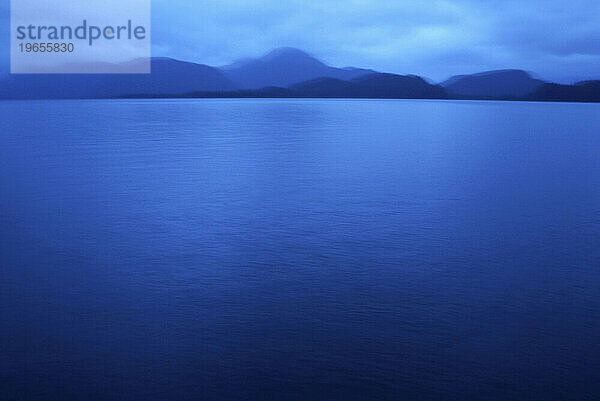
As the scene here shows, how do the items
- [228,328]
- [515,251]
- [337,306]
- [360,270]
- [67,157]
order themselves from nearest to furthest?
[228,328]
[337,306]
[360,270]
[515,251]
[67,157]

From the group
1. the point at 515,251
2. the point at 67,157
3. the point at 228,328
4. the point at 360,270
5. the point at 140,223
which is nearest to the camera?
the point at 228,328

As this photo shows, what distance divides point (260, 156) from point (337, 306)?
29.1 metres

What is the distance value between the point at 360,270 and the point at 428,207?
9138 millimetres

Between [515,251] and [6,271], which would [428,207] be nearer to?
[515,251]

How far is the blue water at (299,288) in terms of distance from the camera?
1206 cm

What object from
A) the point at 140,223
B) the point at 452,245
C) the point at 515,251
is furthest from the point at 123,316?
the point at 515,251

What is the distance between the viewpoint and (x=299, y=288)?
16203mm

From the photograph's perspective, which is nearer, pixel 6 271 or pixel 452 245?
pixel 6 271

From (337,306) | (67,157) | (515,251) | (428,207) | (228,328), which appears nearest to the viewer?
(228,328)

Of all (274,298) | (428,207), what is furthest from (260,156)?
(274,298)

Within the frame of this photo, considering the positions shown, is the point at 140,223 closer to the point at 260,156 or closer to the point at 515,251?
the point at 515,251

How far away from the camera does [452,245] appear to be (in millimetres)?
20156

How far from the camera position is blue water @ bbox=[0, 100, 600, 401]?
1206cm

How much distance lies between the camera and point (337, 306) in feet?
49.5
